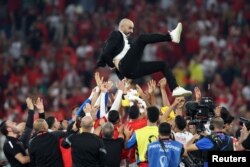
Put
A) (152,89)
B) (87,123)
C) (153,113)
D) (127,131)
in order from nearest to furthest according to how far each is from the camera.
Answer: (87,123) → (153,113) → (127,131) → (152,89)

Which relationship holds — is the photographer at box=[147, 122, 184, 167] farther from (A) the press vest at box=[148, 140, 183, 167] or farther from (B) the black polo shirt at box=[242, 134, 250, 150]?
(B) the black polo shirt at box=[242, 134, 250, 150]

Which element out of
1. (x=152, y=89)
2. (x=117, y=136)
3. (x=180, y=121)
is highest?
(x=152, y=89)

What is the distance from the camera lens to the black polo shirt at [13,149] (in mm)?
16406

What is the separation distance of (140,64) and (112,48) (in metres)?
0.48

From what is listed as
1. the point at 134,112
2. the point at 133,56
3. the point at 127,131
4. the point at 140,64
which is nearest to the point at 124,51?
the point at 140,64

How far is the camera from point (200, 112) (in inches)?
639

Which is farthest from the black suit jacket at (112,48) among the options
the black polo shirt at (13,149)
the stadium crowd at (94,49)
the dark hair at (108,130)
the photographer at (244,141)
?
the stadium crowd at (94,49)

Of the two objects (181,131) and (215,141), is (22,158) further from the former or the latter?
(215,141)

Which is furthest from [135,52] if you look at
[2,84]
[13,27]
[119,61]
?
[13,27]

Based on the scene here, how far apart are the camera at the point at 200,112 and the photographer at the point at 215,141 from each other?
38cm

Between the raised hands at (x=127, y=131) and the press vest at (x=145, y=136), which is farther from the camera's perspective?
the raised hands at (x=127, y=131)

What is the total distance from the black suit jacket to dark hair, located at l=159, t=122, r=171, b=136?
173 centimetres

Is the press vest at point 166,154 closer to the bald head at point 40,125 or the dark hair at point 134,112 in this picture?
the dark hair at point 134,112

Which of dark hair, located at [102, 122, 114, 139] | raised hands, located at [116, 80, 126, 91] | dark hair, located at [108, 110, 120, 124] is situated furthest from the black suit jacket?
dark hair, located at [102, 122, 114, 139]
